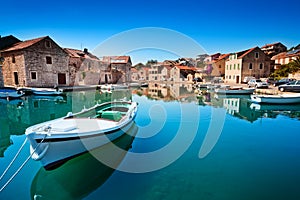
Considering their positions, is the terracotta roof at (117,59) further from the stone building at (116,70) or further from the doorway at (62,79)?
the doorway at (62,79)

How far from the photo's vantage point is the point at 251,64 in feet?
115

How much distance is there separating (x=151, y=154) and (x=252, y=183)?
321 cm

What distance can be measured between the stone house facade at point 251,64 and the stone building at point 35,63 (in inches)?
A: 1211

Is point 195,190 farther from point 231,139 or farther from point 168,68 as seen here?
point 168,68

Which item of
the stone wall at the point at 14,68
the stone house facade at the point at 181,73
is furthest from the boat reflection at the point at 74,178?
the stone house facade at the point at 181,73

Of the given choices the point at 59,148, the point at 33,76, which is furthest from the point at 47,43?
the point at 59,148

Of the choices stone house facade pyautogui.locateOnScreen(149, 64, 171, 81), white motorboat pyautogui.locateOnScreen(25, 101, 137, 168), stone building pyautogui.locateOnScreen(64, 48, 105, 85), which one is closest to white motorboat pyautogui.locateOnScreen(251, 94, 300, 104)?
white motorboat pyautogui.locateOnScreen(25, 101, 137, 168)

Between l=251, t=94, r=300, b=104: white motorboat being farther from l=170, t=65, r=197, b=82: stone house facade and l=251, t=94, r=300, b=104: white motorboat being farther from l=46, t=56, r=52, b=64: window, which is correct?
l=170, t=65, r=197, b=82: stone house facade

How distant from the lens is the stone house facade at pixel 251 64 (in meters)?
34.7

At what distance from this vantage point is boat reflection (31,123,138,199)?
14.5ft

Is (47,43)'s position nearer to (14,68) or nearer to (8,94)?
(14,68)

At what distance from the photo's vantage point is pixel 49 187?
15.3 ft

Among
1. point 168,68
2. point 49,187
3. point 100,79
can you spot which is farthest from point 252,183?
point 168,68

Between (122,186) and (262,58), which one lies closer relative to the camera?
(122,186)
